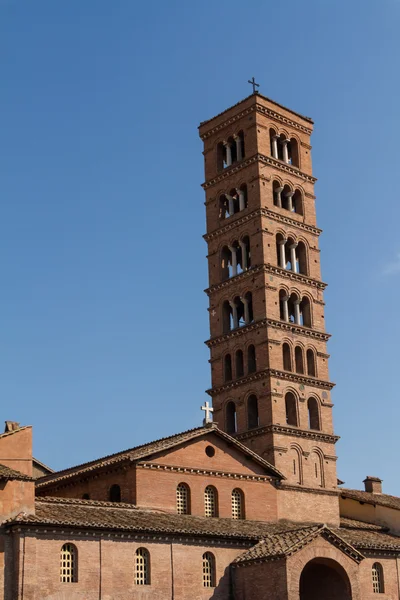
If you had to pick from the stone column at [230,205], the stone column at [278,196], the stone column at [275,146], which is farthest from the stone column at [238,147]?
the stone column at [278,196]

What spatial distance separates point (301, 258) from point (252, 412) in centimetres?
922

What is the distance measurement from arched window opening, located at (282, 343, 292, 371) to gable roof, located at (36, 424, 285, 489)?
6.09 meters

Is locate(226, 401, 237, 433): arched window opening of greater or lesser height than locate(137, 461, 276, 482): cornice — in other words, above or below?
above

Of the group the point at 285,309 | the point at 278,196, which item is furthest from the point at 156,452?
the point at 278,196

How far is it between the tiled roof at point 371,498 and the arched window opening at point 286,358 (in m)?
6.98

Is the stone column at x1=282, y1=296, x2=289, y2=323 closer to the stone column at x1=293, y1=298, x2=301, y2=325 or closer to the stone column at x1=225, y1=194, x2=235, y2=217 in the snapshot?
the stone column at x1=293, y1=298, x2=301, y2=325

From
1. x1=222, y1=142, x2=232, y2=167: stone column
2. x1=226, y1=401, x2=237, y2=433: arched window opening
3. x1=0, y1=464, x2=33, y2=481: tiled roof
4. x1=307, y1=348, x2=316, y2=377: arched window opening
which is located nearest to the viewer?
x1=0, y1=464, x2=33, y2=481: tiled roof

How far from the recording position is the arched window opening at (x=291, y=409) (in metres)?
51.2

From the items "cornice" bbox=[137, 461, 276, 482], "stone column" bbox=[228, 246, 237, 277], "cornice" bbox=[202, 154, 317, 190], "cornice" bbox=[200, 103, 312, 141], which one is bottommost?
"cornice" bbox=[137, 461, 276, 482]

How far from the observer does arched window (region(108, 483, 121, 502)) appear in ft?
143

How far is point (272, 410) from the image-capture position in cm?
4956

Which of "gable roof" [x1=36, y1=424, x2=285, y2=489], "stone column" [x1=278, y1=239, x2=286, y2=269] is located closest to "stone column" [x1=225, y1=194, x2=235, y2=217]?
"stone column" [x1=278, y1=239, x2=286, y2=269]

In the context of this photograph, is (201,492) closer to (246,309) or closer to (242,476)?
(242,476)

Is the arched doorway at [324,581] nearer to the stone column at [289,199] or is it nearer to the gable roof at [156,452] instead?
the gable roof at [156,452]
